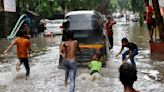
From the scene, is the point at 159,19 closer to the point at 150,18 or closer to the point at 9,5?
the point at 150,18

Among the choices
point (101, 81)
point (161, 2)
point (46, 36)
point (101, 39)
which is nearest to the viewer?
point (101, 81)

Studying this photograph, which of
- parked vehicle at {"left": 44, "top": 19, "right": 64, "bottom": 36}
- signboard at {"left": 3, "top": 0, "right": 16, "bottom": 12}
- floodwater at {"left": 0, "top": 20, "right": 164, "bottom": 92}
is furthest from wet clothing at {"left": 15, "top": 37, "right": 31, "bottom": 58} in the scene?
parked vehicle at {"left": 44, "top": 19, "right": 64, "bottom": 36}

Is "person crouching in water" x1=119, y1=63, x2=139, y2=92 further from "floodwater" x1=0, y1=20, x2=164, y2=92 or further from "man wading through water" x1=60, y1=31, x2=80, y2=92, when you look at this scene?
"floodwater" x1=0, y1=20, x2=164, y2=92

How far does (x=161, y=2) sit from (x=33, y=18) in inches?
607

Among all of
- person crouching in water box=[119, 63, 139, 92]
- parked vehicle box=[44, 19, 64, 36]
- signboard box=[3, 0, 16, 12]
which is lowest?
parked vehicle box=[44, 19, 64, 36]

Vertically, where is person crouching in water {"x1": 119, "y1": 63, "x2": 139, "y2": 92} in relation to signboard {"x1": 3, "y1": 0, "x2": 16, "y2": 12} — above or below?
below

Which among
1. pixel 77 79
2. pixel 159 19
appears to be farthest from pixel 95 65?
pixel 159 19

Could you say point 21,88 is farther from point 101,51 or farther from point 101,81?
point 101,51

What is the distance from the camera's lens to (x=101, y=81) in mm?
13531

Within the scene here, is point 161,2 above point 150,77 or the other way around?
above

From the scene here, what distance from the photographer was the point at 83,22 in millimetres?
18031

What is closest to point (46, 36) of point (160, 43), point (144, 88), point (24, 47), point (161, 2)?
point (161, 2)

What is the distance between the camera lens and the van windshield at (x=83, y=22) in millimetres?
17784

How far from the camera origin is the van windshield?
17.8 m
